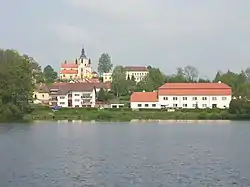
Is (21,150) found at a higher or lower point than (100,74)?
lower

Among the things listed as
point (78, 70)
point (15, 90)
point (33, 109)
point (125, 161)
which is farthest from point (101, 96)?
point (125, 161)

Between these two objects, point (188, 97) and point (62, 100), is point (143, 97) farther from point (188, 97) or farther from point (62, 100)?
point (62, 100)

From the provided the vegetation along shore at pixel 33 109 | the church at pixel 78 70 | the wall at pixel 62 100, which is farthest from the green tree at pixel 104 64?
the vegetation along shore at pixel 33 109

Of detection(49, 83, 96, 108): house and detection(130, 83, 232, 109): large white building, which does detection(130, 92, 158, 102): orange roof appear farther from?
detection(49, 83, 96, 108): house

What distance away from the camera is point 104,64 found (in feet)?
554

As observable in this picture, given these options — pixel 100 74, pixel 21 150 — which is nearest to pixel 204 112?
pixel 21 150

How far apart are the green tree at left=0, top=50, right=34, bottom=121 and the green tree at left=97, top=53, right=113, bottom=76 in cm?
8981

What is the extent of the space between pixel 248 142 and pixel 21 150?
659 inches

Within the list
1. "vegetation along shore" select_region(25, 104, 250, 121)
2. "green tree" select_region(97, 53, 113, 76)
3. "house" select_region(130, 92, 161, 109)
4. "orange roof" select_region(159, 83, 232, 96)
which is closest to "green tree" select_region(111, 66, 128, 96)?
"orange roof" select_region(159, 83, 232, 96)

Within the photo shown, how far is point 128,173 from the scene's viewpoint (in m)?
24.7

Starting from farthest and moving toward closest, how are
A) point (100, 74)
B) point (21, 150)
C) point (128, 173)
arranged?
1. point (100, 74)
2. point (21, 150)
3. point (128, 173)

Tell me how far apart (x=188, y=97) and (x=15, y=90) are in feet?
116

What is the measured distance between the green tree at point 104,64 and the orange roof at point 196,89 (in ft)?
229

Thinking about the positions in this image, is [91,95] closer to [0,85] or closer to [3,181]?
[0,85]
